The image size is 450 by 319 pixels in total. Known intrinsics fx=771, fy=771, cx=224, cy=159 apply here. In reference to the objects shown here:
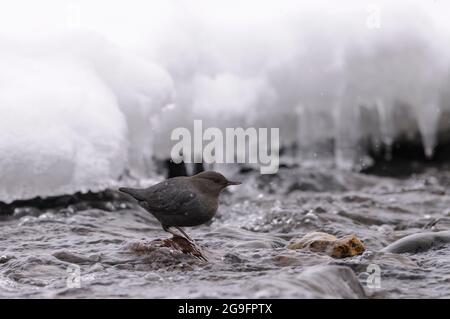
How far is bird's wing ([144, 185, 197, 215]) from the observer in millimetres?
4409

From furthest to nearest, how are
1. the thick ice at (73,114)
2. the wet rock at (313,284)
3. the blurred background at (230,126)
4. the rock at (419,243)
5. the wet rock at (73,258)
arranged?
the thick ice at (73,114), the rock at (419,243), the wet rock at (73,258), the blurred background at (230,126), the wet rock at (313,284)

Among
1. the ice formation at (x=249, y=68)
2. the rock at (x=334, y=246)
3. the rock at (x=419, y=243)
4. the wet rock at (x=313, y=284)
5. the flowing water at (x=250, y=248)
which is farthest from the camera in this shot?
the ice formation at (x=249, y=68)

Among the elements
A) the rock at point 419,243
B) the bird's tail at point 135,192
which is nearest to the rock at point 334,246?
the rock at point 419,243

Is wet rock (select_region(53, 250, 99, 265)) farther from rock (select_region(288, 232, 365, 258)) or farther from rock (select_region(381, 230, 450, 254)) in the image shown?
rock (select_region(381, 230, 450, 254))

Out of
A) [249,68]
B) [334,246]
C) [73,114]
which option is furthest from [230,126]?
[334,246]

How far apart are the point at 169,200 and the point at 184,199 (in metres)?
0.09

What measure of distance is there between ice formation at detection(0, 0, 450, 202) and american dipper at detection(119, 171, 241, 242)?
149 centimetres

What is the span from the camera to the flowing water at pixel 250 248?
3.51 meters

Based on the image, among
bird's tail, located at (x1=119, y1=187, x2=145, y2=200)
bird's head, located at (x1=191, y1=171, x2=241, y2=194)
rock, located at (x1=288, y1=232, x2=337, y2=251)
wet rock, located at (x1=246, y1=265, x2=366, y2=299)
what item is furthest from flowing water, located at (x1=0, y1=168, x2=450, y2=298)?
bird's head, located at (x1=191, y1=171, x2=241, y2=194)

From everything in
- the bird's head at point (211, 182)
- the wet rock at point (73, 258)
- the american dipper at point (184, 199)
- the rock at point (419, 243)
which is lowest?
the wet rock at point (73, 258)

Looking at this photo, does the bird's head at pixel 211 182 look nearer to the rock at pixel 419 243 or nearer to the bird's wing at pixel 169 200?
the bird's wing at pixel 169 200

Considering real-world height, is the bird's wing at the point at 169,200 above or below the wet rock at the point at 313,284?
above
